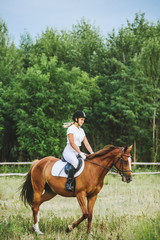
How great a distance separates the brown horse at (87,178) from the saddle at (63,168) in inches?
3.0

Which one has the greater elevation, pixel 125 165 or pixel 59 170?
pixel 125 165

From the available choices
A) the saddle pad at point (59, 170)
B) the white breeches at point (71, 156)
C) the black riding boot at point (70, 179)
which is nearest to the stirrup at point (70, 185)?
the black riding boot at point (70, 179)

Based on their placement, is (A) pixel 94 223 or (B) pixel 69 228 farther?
(A) pixel 94 223

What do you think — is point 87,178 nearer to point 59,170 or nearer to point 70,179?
point 70,179

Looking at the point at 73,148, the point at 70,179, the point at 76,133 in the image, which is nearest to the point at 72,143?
the point at 73,148

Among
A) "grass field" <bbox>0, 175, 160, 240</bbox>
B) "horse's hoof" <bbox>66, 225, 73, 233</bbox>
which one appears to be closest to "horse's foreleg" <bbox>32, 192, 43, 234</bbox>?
"grass field" <bbox>0, 175, 160, 240</bbox>

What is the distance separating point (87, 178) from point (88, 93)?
1935 centimetres

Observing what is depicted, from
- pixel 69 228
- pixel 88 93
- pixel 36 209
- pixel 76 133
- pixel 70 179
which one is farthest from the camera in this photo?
pixel 88 93

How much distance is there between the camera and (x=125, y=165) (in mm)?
5426

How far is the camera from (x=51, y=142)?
20750 millimetres

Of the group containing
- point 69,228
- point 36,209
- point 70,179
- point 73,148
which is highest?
point 73,148

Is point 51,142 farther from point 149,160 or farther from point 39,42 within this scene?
point 39,42

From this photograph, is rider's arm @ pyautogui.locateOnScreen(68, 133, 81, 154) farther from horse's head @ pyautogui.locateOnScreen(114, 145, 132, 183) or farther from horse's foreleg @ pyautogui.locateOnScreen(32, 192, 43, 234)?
horse's foreleg @ pyautogui.locateOnScreen(32, 192, 43, 234)

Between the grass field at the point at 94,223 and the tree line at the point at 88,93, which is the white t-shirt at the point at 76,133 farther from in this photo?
the tree line at the point at 88,93
